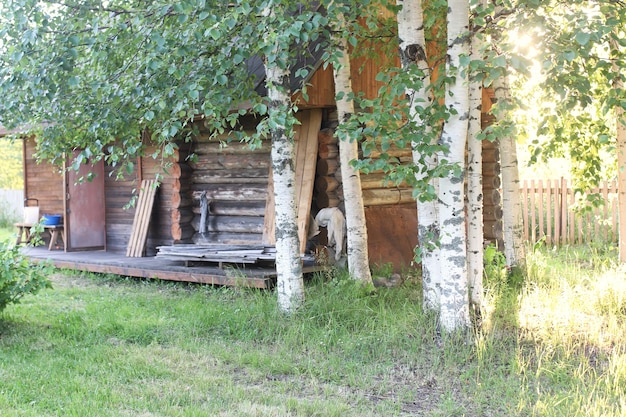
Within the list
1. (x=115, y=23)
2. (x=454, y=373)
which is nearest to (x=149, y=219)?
(x=115, y=23)

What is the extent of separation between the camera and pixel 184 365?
20.9 feet

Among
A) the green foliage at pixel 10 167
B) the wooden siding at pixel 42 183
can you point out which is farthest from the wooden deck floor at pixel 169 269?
the green foliage at pixel 10 167

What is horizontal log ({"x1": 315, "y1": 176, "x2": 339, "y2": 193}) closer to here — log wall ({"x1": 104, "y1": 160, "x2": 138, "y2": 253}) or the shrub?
the shrub

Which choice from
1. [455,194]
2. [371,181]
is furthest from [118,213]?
[455,194]

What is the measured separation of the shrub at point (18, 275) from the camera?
24.0 feet

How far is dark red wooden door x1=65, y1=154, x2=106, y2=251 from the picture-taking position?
47.6 ft

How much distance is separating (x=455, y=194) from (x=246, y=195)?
5.96 metres

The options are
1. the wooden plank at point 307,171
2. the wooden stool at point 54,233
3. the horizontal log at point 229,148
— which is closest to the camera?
the wooden plank at point 307,171

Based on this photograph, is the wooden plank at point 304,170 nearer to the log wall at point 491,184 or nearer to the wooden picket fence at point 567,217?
the log wall at point 491,184

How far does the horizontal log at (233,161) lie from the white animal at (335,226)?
1648 mm

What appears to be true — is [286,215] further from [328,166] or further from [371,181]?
[371,181]

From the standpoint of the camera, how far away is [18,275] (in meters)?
7.40

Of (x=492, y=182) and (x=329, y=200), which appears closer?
(x=329, y=200)

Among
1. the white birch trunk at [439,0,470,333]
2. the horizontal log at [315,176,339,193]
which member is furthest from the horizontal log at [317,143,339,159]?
the white birch trunk at [439,0,470,333]
